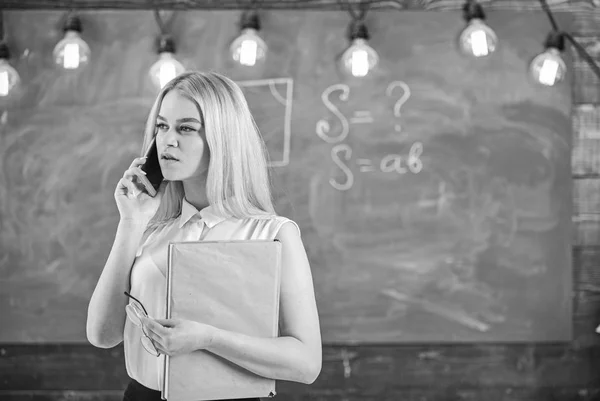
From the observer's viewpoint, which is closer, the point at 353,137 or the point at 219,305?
the point at 219,305

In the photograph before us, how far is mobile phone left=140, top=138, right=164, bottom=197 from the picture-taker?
4.40 feet

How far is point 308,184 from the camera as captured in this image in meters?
3.08

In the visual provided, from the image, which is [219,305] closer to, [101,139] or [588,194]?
[101,139]

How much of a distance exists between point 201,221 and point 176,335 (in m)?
0.31

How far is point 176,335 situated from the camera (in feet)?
3.59

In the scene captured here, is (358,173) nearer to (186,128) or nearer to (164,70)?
(164,70)

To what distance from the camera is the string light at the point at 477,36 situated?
9.57 ft

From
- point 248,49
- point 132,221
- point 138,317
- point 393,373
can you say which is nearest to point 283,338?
point 138,317

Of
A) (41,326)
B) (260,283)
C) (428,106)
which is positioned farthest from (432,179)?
(260,283)

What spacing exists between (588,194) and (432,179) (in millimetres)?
678

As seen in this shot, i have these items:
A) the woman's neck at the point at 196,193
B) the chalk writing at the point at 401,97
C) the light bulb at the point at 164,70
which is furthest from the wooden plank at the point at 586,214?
the woman's neck at the point at 196,193

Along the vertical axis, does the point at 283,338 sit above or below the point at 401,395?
above

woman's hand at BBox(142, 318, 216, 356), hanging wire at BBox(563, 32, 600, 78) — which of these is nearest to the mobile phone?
woman's hand at BBox(142, 318, 216, 356)

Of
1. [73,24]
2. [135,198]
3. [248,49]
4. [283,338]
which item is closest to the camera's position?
[283,338]
